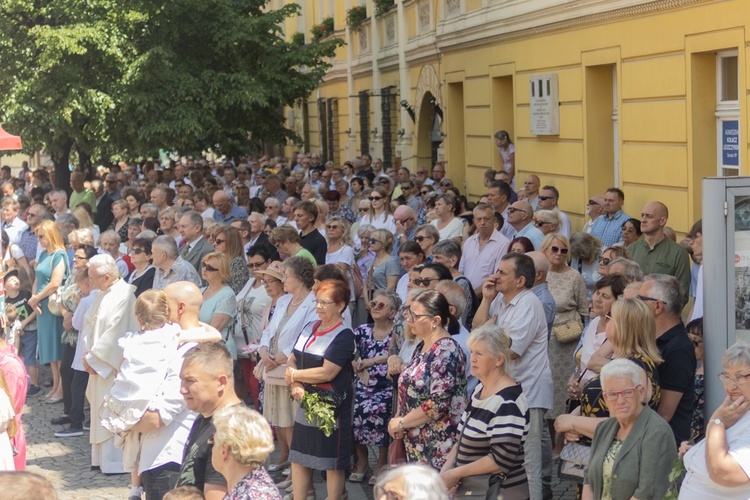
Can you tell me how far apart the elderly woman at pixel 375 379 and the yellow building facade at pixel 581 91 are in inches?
163

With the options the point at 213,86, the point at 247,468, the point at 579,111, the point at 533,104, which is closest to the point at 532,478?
the point at 247,468

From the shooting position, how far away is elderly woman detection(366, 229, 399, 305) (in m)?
10.7

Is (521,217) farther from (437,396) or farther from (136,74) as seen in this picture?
(136,74)

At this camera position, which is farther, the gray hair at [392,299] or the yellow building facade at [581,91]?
the yellow building facade at [581,91]

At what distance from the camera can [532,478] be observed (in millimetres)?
7117

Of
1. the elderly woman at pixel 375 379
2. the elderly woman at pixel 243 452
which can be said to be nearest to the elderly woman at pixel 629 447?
the elderly woman at pixel 243 452

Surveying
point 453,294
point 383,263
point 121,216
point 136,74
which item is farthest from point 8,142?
point 136,74

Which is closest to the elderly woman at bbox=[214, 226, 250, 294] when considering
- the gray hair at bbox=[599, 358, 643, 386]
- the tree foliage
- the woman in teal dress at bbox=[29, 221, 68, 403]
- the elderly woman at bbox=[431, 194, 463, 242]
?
the woman in teal dress at bbox=[29, 221, 68, 403]

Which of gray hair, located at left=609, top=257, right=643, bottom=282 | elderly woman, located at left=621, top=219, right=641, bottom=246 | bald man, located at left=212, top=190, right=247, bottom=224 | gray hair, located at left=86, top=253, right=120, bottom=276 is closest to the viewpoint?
gray hair, located at left=609, top=257, right=643, bottom=282

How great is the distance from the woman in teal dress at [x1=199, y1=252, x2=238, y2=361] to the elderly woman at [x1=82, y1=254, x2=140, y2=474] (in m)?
0.65

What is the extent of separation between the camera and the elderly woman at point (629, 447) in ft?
17.1

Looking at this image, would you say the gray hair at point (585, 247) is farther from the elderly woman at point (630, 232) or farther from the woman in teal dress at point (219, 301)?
the woman in teal dress at point (219, 301)

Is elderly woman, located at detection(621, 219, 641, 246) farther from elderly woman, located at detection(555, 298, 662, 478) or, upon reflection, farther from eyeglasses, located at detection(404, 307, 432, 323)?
elderly woman, located at detection(555, 298, 662, 478)

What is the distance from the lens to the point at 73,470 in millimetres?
9500
